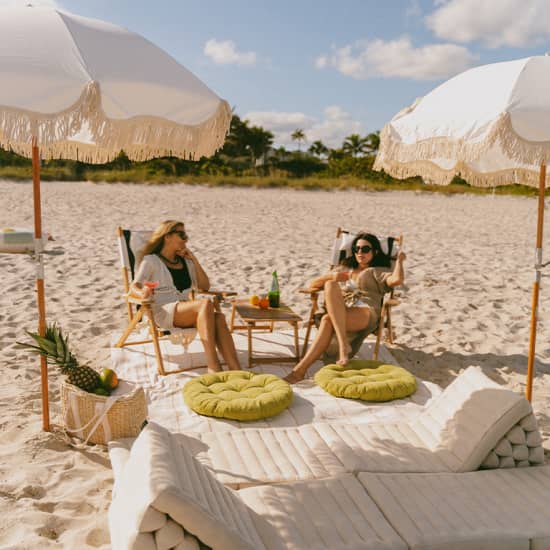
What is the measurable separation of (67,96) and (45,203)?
13.4 m

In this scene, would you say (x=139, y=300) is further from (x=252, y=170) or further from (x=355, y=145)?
(x=355, y=145)

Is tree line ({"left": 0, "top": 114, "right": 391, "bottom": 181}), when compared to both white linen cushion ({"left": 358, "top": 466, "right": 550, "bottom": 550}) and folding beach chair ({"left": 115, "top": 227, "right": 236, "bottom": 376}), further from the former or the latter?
white linen cushion ({"left": 358, "top": 466, "right": 550, "bottom": 550})

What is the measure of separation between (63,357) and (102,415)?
41cm

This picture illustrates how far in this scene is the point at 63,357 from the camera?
11.6ft

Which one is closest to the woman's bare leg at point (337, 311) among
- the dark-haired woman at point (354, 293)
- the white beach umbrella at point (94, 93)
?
the dark-haired woman at point (354, 293)

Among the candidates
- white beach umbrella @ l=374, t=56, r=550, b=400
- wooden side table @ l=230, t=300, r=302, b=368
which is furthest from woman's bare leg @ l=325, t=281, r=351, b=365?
white beach umbrella @ l=374, t=56, r=550, b=400

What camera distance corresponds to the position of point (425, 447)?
3002 mm

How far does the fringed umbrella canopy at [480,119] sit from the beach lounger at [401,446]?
1.11m

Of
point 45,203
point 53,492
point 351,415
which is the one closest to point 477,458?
point 351,415

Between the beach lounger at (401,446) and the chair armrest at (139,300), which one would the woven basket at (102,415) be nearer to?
the beach lounger at (401,446)

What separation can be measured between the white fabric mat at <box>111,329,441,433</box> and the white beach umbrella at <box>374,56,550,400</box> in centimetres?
90

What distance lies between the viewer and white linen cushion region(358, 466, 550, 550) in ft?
7.29

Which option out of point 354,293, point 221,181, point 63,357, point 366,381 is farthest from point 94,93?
point 221,181

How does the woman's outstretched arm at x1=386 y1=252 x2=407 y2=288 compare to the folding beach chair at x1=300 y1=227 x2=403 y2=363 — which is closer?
the folding beach chair at x1=300 y1=227 x2=403 y2=363
